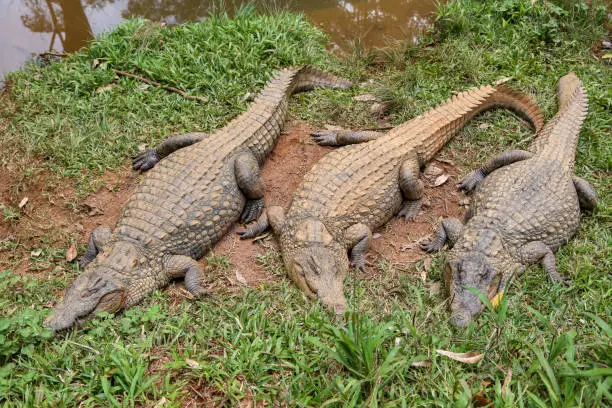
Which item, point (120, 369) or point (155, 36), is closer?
point (120, 369)

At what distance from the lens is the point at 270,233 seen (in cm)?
477

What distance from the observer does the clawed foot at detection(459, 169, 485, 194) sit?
16.7ft

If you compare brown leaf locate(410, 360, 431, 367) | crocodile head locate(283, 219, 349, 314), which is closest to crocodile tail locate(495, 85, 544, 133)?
crocodile head locate(283, 219, 349, 314)

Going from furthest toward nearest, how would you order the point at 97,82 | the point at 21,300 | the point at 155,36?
the point at 155,36
the point at 97,82
the point at 21,300

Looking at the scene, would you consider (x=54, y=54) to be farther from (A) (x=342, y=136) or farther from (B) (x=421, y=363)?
(B) (x=421, y=363)

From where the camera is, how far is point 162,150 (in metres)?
5.27

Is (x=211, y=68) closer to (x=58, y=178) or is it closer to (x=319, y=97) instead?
(x=319, y=97)

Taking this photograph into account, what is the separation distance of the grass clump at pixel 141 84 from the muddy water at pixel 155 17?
0.87 meters

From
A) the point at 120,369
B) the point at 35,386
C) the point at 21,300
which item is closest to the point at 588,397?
the point at 120,369

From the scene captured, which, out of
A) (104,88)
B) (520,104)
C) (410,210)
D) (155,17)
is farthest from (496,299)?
(155,17)

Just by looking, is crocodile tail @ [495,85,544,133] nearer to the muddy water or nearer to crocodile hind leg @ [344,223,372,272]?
the muddy water

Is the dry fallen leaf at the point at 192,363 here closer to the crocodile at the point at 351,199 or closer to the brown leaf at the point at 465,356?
the crocodile at the point at 351,199

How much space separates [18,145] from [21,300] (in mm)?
2135

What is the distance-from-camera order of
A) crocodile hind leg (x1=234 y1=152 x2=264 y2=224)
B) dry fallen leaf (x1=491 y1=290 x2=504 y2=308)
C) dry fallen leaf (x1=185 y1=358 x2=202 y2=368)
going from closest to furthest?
dry fallen leaf (x1=185 y1=358 x2=202 y2=368) < dry fallen leaf (x1=491 y1=290 x2=504 y2=308) < crocodile hind leg (x1=234 y1=152 x2=264 y2=224)
